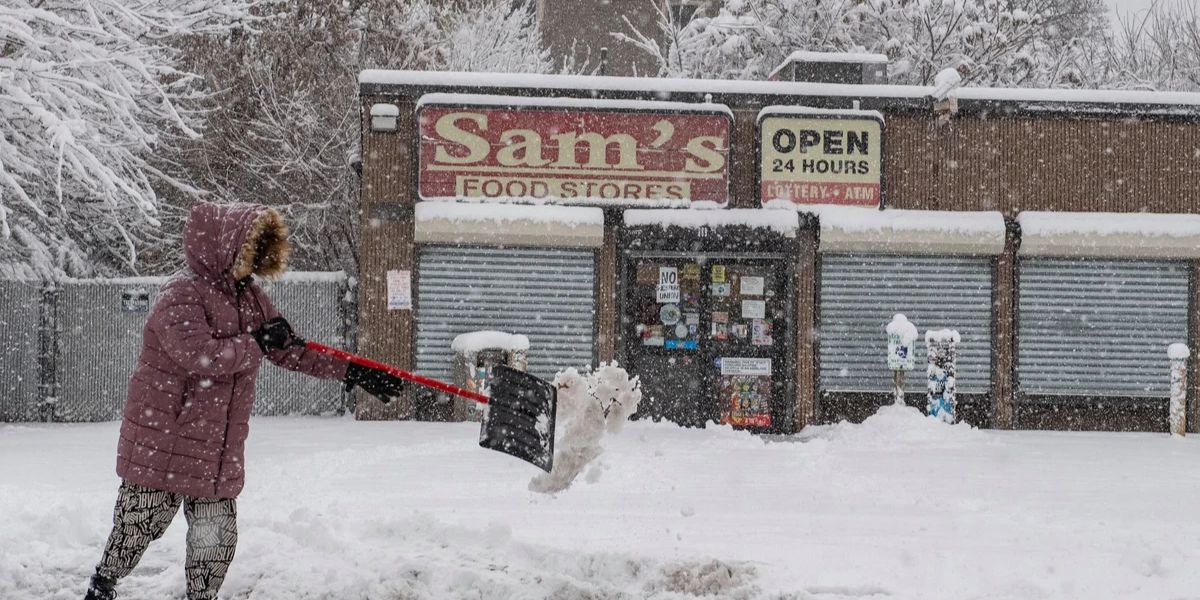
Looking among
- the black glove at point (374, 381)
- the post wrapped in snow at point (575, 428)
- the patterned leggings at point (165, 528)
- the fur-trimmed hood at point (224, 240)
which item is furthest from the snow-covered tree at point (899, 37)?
the patterned leggings at point (165, 528)

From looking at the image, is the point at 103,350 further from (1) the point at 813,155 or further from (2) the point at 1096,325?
(2) the point at 1096,325

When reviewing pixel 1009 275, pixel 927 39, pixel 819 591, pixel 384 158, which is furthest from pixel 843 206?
pixel 927 39

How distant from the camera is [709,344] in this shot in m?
13.7

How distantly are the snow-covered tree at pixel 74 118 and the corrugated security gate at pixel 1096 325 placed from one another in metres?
10.2

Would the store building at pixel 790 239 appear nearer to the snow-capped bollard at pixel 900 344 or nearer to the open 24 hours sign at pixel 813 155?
the open 24 hours sign at pixel 813 155

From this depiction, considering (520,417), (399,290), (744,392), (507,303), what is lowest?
(744,392)

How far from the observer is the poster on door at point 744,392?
13.6 metres

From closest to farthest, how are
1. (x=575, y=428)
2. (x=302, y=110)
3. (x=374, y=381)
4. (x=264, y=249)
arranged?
(x=264, y=249) → (x=374, y=381) → (x=575, y=428) → (x=302, y=110)

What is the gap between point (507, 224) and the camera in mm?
13062

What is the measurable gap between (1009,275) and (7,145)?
37.7 ft

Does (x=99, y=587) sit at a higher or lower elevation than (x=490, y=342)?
lower

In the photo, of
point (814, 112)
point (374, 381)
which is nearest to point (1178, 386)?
point (814, 112)

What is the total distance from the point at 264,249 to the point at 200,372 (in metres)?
0.62

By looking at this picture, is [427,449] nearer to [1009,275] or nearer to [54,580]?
[54,580]
